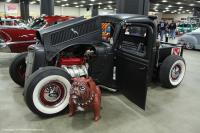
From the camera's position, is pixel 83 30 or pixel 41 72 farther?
pixel 83 30

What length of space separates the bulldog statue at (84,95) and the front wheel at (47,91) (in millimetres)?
184

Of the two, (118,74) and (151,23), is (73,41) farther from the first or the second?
(151,23)

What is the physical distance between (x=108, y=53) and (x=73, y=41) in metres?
0.63

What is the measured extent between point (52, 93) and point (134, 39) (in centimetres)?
178

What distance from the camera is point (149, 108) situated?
3607 mm

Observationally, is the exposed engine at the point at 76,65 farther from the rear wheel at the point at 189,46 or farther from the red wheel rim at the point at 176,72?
the rear wheel at the point at 189,46

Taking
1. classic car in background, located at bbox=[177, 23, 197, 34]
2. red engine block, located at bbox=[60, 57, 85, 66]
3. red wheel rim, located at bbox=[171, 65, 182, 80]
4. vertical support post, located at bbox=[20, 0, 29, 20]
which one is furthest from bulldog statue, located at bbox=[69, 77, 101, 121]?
vertical support post, located at bbox=[20, 0, 29, 20]

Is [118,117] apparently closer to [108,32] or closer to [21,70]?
[108,32]

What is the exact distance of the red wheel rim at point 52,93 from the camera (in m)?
3.13

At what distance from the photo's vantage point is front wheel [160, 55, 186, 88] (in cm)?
443

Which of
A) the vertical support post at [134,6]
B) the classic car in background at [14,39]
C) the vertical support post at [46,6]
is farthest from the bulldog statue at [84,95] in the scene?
the vertical support post at [46,6]

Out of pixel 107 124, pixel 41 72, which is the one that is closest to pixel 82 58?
pixel 41 72

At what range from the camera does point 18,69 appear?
445cm

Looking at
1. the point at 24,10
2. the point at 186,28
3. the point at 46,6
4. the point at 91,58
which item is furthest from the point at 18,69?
the point at 24,10
